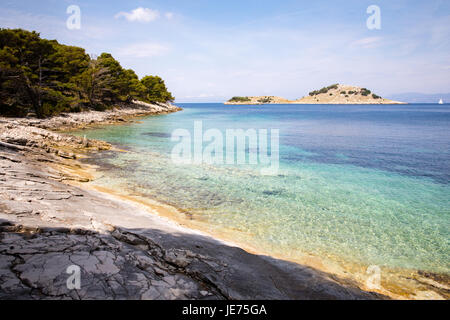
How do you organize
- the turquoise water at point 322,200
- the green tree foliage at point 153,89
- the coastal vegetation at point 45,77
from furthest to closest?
the green tree foliage at point 153,89
the coastal vegetation at point 45,77
the turquoise water at point 322,200

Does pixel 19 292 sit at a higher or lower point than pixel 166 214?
higher

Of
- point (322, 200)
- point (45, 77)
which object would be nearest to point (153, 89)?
point (45, 77)

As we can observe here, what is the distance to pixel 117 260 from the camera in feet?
13.0

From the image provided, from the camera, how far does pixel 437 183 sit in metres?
13.0

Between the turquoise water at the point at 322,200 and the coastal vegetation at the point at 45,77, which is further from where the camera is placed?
the coastal vegetation at the point at 45,77

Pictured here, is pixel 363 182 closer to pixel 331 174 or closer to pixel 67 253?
pixel 331 174

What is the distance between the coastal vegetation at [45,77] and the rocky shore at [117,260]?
1065 inches

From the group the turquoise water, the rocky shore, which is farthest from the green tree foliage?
the rocky shore

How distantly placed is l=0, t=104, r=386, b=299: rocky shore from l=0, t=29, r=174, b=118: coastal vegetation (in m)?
27.0

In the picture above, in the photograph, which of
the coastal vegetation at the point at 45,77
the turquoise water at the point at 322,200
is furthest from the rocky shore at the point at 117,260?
the coastal vegetation at the point at 45,77

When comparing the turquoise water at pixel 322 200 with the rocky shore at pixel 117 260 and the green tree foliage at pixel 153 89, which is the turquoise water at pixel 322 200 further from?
the green tree foliage at pixel 153 89

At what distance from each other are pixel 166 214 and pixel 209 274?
498 cm

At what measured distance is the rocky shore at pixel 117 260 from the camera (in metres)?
3.23
